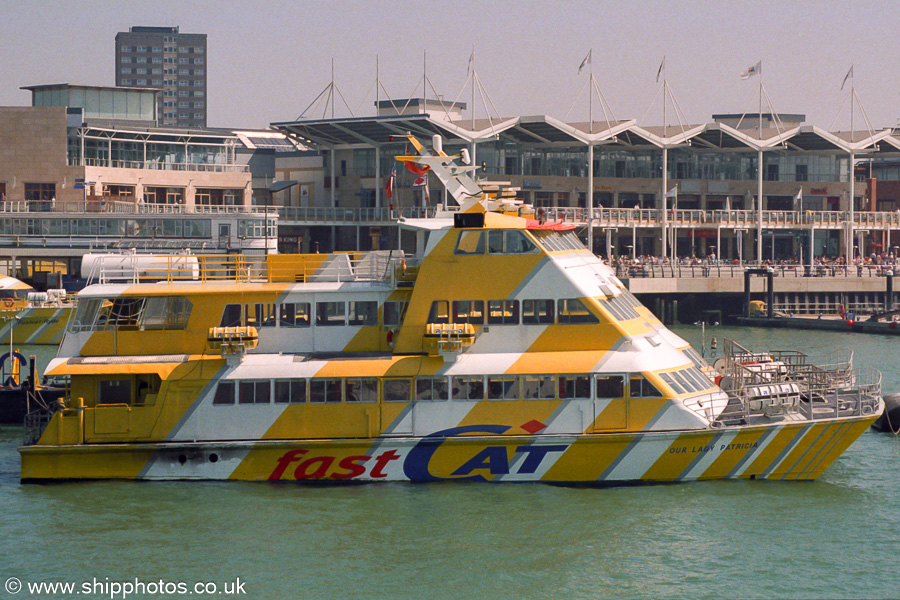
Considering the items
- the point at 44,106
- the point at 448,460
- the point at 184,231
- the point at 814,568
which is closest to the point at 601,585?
the point at 814,568

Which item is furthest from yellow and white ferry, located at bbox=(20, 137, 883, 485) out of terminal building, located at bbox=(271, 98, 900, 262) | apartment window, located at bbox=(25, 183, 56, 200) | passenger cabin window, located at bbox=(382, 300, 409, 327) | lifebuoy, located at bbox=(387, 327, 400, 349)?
apartment window, located at bbox=(25, 183, 56, 200)

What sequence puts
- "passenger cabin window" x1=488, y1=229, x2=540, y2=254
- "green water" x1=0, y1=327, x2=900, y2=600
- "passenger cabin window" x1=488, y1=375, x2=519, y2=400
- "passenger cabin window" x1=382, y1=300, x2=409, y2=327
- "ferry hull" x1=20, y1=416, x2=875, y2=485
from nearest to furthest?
"green water" x1=0, y1=327, x2=900, y2=600
"ferry hull" x1=20, y1=416, x2=875, y2=485
"passenger cabin window" x1=488, y1=375, x2=519, y2=400
"passenger cabin window" x1=488, y1=229, x2=540, y2=254
"passenger cabin window" x1=382, y1=300, x2=409, y2=327

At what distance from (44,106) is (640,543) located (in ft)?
266

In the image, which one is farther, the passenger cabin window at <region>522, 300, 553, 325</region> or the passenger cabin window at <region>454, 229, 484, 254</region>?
the passenger cabin window at <region>454, 229, 484, 254</region>

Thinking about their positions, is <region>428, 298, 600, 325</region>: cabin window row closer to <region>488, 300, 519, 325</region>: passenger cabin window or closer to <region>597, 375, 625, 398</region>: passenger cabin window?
<region>488, 300, 519, 325</region>: passenger cabin window

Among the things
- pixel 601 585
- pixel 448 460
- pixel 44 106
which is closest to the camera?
pixel 601 585

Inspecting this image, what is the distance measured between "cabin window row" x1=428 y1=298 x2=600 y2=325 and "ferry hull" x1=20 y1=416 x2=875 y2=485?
2.45 meters

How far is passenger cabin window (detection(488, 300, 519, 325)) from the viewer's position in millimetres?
22078

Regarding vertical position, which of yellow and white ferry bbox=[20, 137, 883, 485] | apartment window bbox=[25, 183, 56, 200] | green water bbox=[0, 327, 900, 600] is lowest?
green water bbox=[0, 327, 900, 600]

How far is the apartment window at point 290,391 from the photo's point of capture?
21453 mm

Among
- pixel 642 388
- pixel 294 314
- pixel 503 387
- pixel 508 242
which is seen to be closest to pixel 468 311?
pixel 508 242

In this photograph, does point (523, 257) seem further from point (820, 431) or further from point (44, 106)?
point (44, 106)

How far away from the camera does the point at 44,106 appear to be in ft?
285

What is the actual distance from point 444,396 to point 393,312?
258 cm
